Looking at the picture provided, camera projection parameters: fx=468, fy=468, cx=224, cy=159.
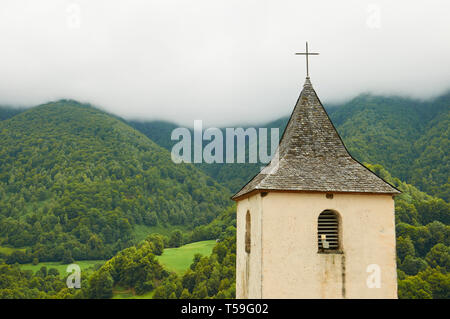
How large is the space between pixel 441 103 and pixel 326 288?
125m

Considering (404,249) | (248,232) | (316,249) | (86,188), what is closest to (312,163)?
(316,249)

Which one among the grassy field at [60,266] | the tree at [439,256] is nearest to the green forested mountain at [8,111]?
the grassy field at [60,266]

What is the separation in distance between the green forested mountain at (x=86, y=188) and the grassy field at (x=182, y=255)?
2451cm

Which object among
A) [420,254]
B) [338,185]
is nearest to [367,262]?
[338,185]

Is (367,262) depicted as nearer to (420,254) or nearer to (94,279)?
(420,254)

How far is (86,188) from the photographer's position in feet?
430

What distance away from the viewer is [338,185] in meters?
11.2

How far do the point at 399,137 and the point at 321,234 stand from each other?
10603cm

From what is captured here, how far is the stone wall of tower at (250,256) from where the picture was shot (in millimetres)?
10922

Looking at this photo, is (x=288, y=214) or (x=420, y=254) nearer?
(x=288, y=214)

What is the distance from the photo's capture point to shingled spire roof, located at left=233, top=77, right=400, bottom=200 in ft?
36.3

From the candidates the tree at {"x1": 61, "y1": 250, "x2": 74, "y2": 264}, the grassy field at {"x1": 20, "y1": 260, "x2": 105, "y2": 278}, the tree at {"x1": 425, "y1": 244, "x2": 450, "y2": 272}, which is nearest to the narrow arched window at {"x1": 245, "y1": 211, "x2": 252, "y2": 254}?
the tree at {"x1": 425, "y1": 244, "x2": 450, "y2": 272}

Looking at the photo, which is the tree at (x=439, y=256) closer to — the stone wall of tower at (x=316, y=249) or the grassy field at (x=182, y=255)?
the grassy field at (x=182, y=255)

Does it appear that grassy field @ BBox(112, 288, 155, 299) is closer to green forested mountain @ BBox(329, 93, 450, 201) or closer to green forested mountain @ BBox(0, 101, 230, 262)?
green forested mountain @ BBox(0, 101, 230, 262)
